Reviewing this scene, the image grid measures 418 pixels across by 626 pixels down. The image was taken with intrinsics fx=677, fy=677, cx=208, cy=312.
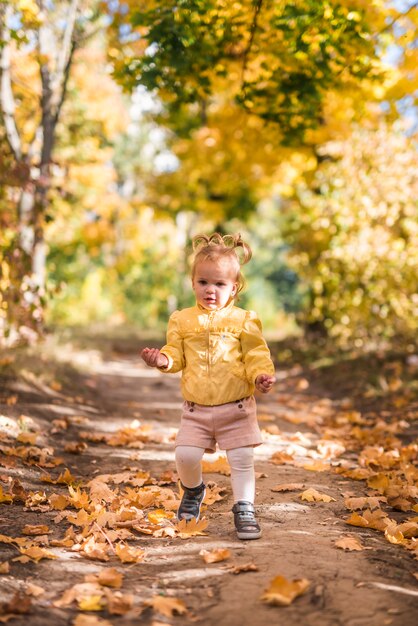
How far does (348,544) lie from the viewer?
10.1 feet

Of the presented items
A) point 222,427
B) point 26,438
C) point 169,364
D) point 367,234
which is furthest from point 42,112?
point 222,427

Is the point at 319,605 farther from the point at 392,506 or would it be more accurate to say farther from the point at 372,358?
the point at 372,358

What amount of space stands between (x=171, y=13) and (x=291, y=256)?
6905mm

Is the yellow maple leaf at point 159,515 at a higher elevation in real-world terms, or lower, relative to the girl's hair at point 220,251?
lower

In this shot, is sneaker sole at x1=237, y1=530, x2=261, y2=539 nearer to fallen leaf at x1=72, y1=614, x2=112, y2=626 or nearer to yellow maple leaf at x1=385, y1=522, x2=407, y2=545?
yellow maple leaf at x1=385, y1=522, x2=407, y2=545

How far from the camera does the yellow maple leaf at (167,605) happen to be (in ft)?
8.01

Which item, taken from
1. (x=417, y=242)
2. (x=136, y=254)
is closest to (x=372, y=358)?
(x=417, y=242)

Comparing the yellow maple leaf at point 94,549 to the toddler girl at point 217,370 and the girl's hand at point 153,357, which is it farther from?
the girl's hand at point 153,357

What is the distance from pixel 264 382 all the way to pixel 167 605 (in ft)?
3.58

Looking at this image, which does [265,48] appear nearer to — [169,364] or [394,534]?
[169,364]

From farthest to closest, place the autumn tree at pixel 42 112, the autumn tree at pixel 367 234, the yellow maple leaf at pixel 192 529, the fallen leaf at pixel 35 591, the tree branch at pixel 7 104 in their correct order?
the autumn tree at pixel 367 234, the tree branch at pixel 7 104, the autumn tree at pixel 42 112, the yellow maple leaf at pixel 192 529, the fallen leaf at pixel 35 591

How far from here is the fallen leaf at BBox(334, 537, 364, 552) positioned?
120 inches

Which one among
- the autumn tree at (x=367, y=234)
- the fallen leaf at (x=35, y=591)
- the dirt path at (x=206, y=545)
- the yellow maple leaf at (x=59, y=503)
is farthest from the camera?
the autumn tree at (x=367, y=234)

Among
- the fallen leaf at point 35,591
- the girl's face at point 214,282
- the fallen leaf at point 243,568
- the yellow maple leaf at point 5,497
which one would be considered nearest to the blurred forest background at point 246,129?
the girl's face at point 214,282
